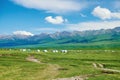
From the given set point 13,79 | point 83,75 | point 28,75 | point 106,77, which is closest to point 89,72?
point 83,75

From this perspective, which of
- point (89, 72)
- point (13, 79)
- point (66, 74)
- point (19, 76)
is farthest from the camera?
point (89, 72)

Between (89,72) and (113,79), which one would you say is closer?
(113,79)

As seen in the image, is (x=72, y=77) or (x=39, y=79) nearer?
(x=39, y=79)

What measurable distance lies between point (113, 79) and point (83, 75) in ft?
48.0

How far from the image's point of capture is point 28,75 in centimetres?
9662

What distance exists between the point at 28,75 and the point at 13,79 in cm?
1004

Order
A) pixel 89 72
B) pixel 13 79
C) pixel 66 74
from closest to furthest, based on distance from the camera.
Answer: pixel 13 79, pixel 66 74, pixel 89 72

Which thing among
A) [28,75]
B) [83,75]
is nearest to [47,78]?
[28,75]

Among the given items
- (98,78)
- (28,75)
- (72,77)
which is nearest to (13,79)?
(28,75)

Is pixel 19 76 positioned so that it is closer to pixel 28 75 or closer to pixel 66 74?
pixel 28 75

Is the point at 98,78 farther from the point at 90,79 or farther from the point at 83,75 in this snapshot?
the point at 83,75

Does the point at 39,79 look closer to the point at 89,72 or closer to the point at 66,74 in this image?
the point at 66,74

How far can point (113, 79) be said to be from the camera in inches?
3489

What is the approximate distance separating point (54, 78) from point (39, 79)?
18.0 ft
